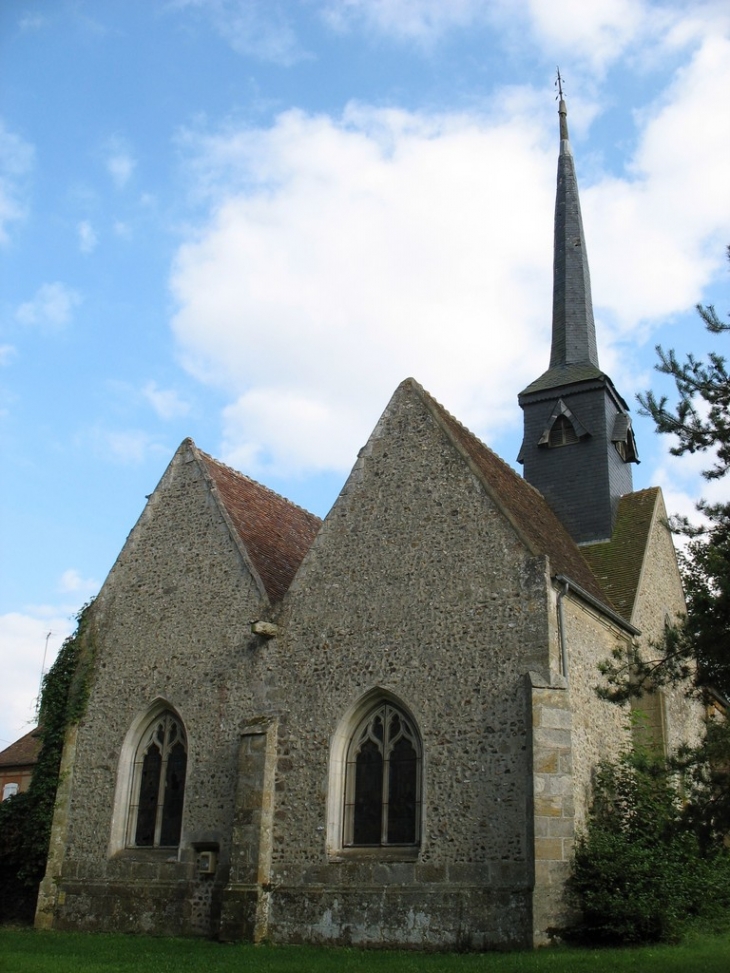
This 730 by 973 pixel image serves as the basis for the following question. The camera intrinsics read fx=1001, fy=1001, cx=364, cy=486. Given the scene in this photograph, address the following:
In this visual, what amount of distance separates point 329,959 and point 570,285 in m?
16.3

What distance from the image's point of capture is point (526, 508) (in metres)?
18.1

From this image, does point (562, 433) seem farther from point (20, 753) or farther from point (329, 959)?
point (20, 753)

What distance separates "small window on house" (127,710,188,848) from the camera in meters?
17.3

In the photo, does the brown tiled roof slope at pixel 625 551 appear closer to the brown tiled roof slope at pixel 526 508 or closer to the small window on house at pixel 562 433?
the brown tiled roof slope at pixel 526 508

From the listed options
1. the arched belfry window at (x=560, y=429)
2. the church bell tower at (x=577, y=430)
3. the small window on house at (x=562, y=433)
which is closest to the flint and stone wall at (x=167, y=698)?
the church bell tower at (x=577, y=430)

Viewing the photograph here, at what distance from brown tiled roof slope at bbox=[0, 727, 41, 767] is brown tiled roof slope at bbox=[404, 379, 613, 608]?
19010 mm

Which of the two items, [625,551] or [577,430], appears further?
[577,430]

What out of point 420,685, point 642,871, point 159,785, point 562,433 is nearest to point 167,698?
point 159,785

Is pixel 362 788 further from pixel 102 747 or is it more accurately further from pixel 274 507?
pixel 274 507

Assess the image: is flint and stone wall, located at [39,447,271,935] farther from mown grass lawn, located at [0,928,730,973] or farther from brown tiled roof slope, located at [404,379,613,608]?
brown tiled roof slope, located at [404,379,613,608]

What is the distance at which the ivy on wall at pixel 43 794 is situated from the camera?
1820 centimetres

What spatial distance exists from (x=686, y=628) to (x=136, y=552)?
466 inches

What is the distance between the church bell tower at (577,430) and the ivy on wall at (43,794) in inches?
Result: 390

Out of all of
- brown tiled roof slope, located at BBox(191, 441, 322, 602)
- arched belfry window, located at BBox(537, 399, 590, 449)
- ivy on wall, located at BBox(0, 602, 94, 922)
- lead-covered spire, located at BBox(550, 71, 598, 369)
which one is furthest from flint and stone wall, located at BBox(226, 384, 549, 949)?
lead-covered spire, located at BBox(550, 71, 598, 369)
